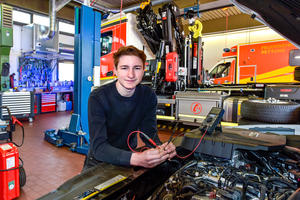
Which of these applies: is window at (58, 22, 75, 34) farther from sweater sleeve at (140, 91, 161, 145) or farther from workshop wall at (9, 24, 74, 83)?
sweater sleeve at (140, 91, 161, 145)

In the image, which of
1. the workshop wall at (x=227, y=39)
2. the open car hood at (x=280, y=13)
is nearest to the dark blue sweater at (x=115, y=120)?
the open car hood at (x=280, y=13)

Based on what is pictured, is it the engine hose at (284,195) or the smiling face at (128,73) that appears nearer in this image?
the engine hose at (284,195)

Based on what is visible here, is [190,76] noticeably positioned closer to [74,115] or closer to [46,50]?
[74,115]

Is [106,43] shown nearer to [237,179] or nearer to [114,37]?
[114,37]

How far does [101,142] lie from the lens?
4.08ft

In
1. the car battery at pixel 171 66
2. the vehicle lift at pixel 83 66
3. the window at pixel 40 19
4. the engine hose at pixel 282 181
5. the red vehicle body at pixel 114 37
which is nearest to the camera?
the engine hose at pixel 282 181

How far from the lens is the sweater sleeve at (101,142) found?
1076mm

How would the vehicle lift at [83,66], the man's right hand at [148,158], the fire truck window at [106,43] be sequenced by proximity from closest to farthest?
the man's right hand at [148,158], the vehicle lift at [83,66], the fire truck window at [106,43]

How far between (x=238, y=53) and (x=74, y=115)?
659cm

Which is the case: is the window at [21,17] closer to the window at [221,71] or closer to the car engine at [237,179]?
the window at [221,71]

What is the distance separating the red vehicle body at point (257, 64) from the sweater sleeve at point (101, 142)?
700 cm

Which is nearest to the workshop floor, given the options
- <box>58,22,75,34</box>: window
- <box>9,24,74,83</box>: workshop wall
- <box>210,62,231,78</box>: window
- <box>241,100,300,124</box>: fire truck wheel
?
<box>241,100,300,124</box>: fire truck wheel

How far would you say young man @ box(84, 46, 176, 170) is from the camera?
1.14 m

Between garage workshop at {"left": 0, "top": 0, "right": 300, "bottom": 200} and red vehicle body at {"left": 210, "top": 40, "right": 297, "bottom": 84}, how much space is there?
4 cm
